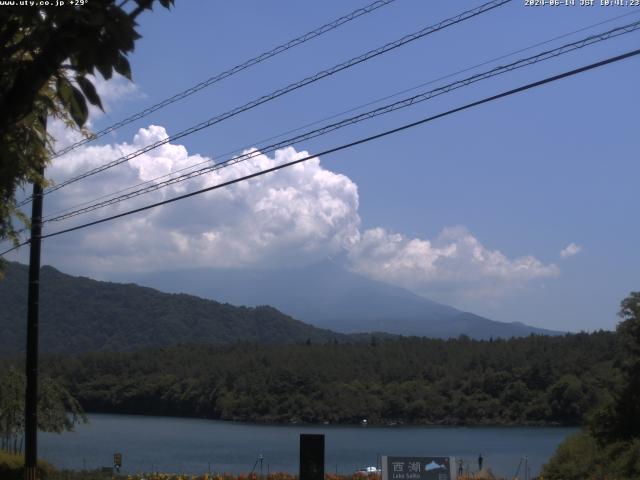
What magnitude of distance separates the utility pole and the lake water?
20576mm

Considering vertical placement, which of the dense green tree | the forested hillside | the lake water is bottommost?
the lake water

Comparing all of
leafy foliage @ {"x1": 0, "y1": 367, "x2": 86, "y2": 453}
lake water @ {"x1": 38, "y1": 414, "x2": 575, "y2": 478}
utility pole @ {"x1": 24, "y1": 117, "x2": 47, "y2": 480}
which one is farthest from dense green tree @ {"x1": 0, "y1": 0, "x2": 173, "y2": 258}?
lake water @ {"x1": 38, "y1": 414, "x2": 575, "y2": 478}

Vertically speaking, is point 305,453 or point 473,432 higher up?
point 305,453

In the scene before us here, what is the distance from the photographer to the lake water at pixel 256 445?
158 feet

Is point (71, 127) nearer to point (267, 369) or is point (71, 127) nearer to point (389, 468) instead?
point (389, 468)

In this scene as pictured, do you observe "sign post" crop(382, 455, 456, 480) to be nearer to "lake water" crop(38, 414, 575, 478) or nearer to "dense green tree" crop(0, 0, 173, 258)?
"dense green tree" crop(0, 0, 173, 258)

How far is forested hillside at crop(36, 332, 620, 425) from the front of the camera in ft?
292

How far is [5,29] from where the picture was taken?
510cm

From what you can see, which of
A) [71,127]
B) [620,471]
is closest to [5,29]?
[71,127]

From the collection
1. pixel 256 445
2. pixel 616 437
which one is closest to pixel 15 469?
pixel 616 437

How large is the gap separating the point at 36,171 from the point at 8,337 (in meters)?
169

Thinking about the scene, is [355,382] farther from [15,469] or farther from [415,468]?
[415,468]

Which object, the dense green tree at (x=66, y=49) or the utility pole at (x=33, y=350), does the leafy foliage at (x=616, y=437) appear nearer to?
the utility pole at (x=33, y=350)

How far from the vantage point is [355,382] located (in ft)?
342
